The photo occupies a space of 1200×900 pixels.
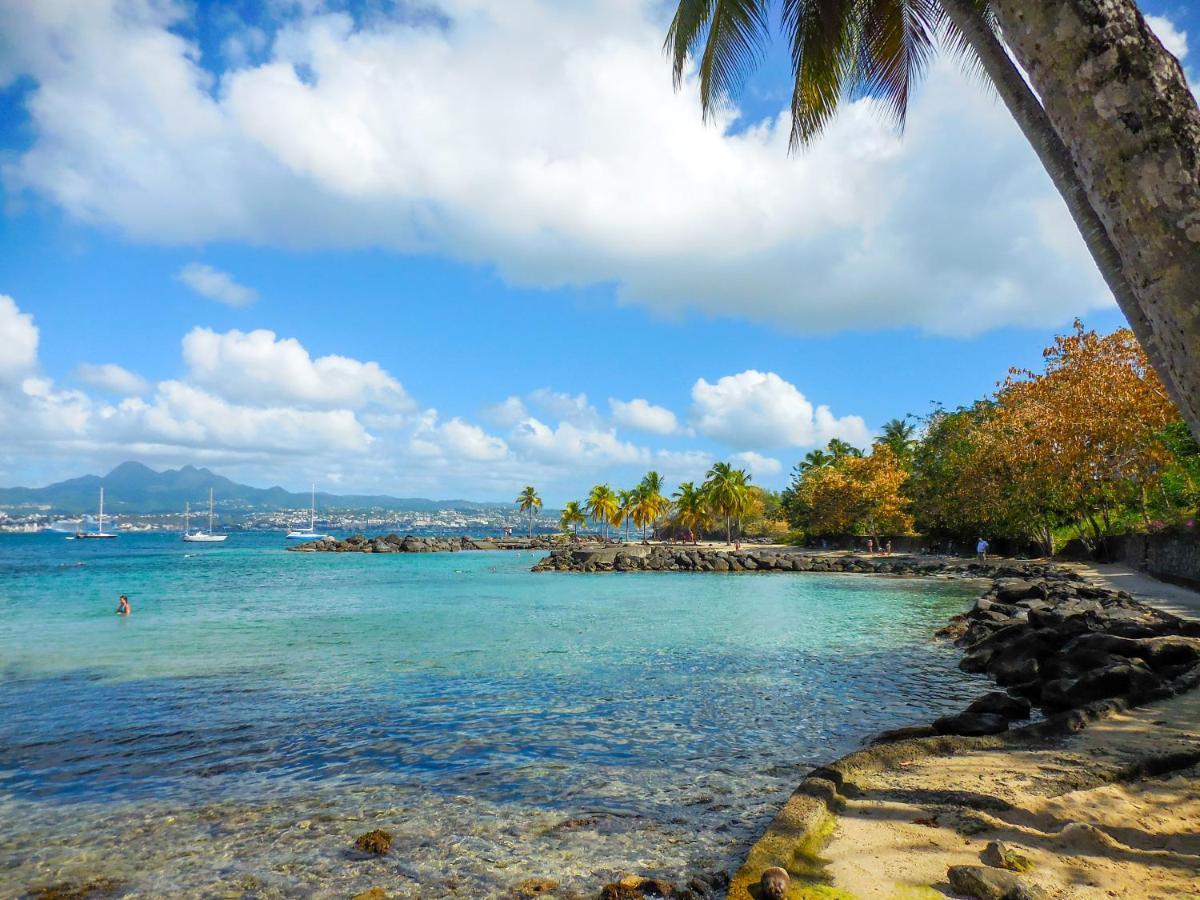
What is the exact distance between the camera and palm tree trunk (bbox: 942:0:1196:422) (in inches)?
121

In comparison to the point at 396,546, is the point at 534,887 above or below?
above

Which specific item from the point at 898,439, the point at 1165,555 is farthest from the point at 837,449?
the point at 1165,555

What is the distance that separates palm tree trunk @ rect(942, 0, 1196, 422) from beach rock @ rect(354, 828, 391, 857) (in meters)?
5.80

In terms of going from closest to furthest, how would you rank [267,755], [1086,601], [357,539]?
[267,755], [1086,601], [357,539]

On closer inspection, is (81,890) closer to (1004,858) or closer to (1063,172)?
(1004,858)

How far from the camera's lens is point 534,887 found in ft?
15.5

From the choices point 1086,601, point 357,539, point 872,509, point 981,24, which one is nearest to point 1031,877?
point 981,24

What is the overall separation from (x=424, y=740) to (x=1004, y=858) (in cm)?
640

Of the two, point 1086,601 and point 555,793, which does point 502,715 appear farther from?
point 1086,601

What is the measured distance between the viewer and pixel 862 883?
164 inches

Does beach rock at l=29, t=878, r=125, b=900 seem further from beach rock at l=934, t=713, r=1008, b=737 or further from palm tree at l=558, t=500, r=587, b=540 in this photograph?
palm tree at l=558, t=500, r=587, b=540

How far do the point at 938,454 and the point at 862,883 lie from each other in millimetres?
51178

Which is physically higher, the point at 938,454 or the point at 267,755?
the point at 938,454

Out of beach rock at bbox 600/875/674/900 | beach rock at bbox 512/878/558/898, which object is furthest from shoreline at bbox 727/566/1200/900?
beach rock at bbox 512/878/558/898
